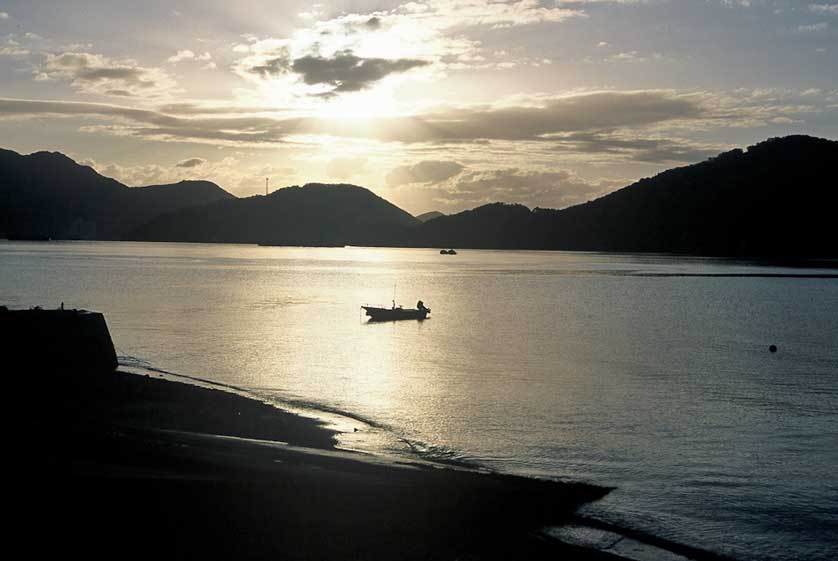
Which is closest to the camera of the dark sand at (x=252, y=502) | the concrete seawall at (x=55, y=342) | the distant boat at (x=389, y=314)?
the dark sand at (x=252, y=502)

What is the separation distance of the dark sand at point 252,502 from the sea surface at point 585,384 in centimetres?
352

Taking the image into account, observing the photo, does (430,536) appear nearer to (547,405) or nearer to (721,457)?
(721,457)

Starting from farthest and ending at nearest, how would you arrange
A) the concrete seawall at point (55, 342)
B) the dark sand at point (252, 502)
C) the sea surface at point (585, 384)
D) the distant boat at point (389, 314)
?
the distant boat at point (389, 314)
the concrete seawall at point (55, 342)
the sea surface at point (585, 384)
the dark sand at point (252, 502)

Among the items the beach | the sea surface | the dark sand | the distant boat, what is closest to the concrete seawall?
the sea surface

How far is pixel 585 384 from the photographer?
4359cm

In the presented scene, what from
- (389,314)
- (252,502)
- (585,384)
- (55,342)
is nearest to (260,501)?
(252,502)

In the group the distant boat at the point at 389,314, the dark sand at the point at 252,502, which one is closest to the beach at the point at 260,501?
the dark sand at the point at 252,502

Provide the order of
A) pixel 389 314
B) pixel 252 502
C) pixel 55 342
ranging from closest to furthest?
pixel 252 502 < pixel 55 342 < pixel 389 314

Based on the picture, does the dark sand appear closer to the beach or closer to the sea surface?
the beach

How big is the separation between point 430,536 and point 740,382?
3463 cm

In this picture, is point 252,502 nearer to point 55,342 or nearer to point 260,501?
point 260,501

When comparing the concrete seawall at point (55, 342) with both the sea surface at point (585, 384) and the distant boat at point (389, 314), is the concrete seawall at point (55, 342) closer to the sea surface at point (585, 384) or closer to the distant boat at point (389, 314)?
the sea surface at point (585, 384)

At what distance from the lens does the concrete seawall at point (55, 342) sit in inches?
1369

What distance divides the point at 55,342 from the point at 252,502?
77.9 feet
